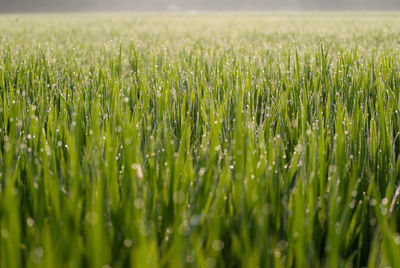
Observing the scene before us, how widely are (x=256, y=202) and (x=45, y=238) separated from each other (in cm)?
34

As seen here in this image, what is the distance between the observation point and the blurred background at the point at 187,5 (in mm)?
37938

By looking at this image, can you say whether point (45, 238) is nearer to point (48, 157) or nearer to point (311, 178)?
point (48, 157)

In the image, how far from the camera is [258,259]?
55 cm

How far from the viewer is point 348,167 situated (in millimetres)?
796

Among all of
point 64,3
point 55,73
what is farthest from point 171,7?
point 55,73

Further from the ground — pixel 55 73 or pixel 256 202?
pixel 55 73

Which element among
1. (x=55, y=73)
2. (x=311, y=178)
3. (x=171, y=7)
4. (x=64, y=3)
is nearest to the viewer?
(x=311, y=178)

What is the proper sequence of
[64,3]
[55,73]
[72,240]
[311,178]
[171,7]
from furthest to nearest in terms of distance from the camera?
[171,7]
[64,3]
[55,73]
[311,178]
[72,240]

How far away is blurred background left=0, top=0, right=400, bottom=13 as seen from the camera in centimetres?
3794

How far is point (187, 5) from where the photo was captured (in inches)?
1780

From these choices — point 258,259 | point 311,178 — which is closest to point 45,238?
point 258,259

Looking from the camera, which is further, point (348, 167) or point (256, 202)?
point (348, 167)

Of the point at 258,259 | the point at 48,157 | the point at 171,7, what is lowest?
the point at 258,259

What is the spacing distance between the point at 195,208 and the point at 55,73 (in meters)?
1.37
